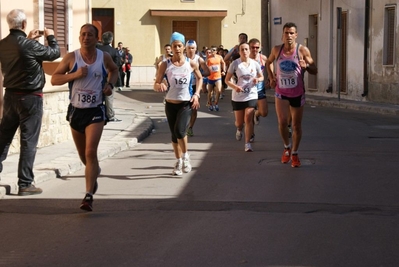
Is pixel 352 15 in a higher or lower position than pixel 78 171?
higher

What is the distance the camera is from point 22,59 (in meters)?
9.77

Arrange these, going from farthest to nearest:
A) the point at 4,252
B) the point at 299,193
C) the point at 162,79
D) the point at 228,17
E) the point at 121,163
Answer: the point at 228,17 < the point at 121,163 < the point at 162,79 < the point at 299,193 < the point at 4,252

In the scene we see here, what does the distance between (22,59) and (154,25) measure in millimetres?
34993

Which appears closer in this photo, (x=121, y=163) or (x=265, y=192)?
(x=265, y=192)

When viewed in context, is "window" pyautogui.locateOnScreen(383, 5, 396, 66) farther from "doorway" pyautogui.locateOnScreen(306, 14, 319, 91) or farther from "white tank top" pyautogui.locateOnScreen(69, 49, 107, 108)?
"white tank top" pyautogui.locateOnScreen(69, 49, 107, 108)

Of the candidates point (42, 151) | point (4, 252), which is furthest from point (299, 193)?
point (42, 151)

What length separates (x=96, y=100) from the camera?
9.14m

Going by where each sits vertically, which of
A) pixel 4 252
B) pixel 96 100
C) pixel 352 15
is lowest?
pixel 4 252

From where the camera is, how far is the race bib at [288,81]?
12039 millimetres

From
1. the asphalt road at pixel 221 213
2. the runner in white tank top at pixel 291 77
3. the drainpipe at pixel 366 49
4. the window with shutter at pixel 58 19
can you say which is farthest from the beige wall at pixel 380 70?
the runner in white tank top at pixel 291 77

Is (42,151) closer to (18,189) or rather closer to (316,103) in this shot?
(18,189)

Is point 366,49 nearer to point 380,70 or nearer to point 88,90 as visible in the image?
point 380,70

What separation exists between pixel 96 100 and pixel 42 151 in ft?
15.7

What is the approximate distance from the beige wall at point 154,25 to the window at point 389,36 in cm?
1908
